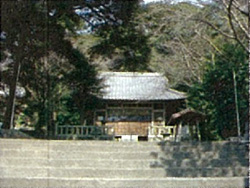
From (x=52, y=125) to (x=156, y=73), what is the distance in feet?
5.93

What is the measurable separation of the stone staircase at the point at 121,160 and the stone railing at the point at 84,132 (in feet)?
2.91

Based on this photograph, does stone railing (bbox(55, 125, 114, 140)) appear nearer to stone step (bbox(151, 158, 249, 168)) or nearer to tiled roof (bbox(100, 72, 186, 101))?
tiled roof (bbox(100, 72, 186, 101))

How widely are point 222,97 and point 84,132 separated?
216 cm

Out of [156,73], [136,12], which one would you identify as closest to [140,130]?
[156,73]

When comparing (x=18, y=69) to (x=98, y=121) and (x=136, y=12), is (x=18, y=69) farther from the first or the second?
(x=136, y=12)

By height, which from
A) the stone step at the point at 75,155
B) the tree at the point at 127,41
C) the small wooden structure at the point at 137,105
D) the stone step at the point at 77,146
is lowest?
the stone step at the point at 75,155

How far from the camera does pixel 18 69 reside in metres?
6.25

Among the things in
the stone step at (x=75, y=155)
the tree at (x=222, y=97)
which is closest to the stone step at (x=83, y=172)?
the stone step at (x=75, y=155)

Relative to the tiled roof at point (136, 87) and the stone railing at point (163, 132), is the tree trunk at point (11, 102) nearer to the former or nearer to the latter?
the tiled roof at point (136, 87)

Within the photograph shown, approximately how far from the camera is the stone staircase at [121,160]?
382 cm

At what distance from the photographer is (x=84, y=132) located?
5781 mm

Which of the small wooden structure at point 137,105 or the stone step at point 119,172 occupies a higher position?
the small wooden structure at point 137,105

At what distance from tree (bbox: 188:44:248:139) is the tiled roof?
0.34 meters

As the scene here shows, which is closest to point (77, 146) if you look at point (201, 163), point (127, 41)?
A: point (201, 163)
